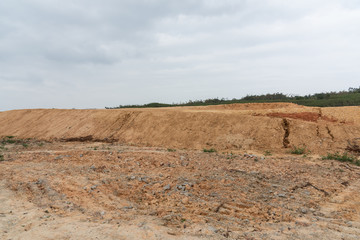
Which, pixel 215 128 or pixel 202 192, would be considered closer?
pixel 202 192

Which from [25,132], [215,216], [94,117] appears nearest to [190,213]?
[215,216]

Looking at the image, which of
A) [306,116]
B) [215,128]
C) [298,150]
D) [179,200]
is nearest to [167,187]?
[179,200]

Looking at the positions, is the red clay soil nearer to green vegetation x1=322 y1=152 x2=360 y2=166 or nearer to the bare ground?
green vegetation x1=322 y1=152 x2=360 y2=166

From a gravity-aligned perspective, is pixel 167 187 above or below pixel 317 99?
below

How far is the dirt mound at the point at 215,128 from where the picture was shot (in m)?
10.1

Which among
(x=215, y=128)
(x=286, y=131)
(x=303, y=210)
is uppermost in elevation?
(x=215, y=128)

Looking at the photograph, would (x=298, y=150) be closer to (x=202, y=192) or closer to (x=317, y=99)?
(x=202, y=192)

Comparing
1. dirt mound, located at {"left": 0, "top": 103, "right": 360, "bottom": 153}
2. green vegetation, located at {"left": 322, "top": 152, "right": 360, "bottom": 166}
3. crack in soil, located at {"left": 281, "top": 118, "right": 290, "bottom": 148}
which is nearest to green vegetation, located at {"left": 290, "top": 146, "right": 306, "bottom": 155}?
dirt mound, located at {"left": 0, "top": 103, "right": 360, "bottom": 153}

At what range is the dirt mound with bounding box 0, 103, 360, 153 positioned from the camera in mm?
10141

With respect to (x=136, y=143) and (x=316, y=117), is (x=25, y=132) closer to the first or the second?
(x=136, y=143)

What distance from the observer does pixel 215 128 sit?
12266 mm

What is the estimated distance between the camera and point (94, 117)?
16688 mm

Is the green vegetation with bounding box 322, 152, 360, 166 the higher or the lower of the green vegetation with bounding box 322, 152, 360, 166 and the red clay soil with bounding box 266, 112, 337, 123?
the lower

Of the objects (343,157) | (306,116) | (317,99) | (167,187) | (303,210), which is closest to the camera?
(303,210)
